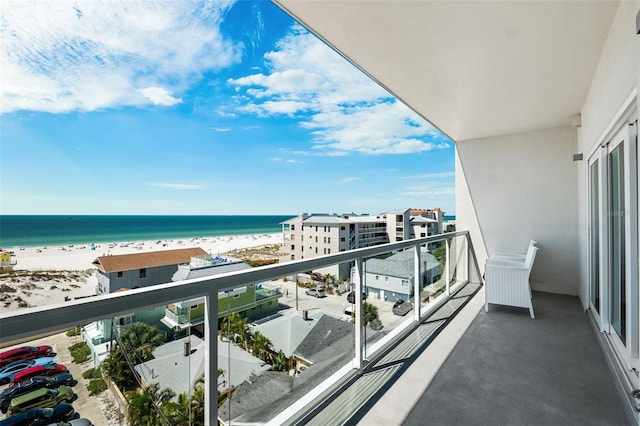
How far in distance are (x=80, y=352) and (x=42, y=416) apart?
18 cm

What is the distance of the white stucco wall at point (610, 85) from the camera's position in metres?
1.94

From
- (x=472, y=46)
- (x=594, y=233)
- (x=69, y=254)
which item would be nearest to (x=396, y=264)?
(x=472, y=46)

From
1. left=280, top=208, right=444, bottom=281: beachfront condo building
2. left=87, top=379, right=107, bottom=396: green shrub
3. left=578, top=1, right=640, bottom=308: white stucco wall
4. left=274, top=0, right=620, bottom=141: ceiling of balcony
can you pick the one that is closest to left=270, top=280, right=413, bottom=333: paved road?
left=87, top=379, right=107, bottom=396: green shrub

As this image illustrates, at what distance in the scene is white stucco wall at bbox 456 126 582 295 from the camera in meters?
4.97

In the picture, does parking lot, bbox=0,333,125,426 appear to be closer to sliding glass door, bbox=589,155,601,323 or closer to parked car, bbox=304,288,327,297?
parked car, bbox=304,288,327,297

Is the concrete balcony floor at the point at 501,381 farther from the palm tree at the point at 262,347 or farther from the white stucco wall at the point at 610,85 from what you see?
the white stucco wall at the point at 610,85

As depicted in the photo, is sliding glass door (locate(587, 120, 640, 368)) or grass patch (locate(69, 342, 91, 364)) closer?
grass patch (locate(69, 342, 91, 364))

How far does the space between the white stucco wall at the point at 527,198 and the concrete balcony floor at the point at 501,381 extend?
177 centimetres

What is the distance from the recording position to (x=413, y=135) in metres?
34.8

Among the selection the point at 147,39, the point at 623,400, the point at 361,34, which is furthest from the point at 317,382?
the point at 147,39

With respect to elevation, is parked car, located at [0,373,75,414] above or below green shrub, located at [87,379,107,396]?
above

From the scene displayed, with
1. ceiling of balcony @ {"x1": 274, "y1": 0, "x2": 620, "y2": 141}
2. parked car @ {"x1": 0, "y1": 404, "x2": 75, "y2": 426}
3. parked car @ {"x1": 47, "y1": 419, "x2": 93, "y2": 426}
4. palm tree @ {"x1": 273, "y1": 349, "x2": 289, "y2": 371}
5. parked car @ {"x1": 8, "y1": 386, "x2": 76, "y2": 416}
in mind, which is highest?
ceiling of balcony @ {"x1": 274, "y1": 0, "x2": 620, "y2": 141}

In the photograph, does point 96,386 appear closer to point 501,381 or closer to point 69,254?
point 501,381

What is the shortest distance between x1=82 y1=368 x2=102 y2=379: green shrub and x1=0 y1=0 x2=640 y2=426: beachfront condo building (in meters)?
0.19
